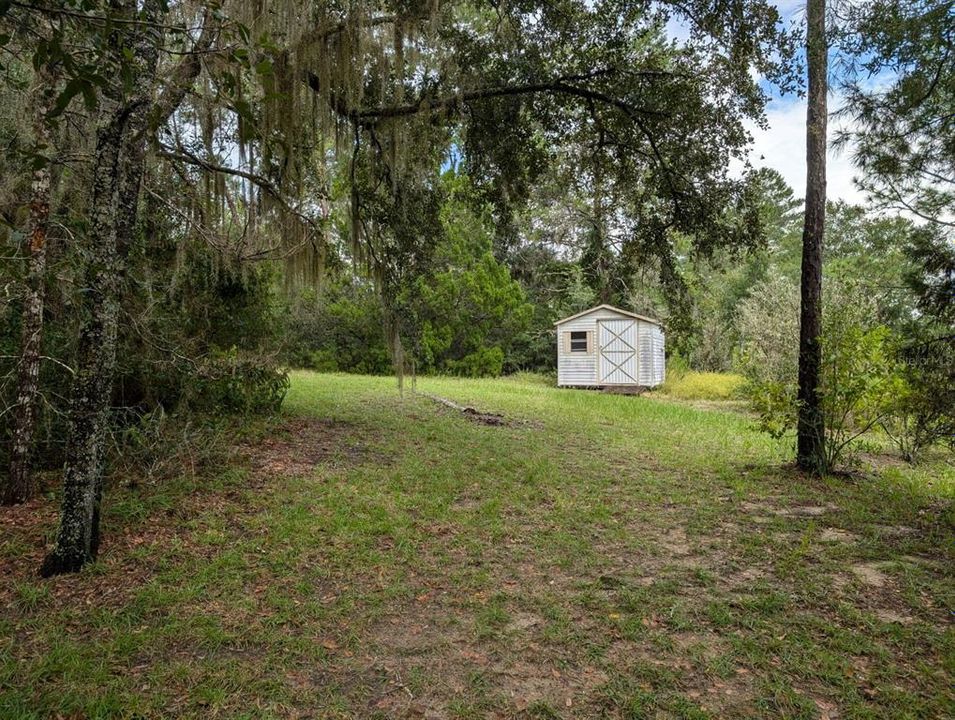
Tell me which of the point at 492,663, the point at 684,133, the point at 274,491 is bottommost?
the point at 492,663

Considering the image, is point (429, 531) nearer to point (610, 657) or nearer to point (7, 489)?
point (610, 657)

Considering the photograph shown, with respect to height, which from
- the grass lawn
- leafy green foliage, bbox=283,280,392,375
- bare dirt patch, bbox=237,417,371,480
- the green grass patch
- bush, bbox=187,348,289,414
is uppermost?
leafy green foliage, bbox=283,280,392,375

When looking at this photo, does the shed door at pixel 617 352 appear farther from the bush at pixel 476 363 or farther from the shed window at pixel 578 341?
the bush at pixel 476 363

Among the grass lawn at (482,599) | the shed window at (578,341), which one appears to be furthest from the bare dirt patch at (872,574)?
the shed window at (578,341)

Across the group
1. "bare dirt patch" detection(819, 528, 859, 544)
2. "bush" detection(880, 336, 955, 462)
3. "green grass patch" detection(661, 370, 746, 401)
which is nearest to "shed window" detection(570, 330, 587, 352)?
"green grass patch" detection(661, 370, 746, 401)

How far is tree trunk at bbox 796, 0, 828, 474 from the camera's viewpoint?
5.64 m

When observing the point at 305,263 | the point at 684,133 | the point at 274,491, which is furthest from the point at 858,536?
the point at 305,263

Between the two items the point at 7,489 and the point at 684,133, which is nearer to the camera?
the point at 7,489

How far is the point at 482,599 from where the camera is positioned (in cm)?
303

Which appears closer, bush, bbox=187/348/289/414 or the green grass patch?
bush, bbox=187/348/289/414

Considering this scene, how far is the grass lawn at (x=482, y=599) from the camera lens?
221 cm

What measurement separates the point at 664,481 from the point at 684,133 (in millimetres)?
3535

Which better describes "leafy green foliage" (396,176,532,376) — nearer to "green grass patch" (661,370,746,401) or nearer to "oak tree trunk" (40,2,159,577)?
"green grass patch" (661,370,746,401)

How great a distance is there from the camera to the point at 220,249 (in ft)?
16.4
